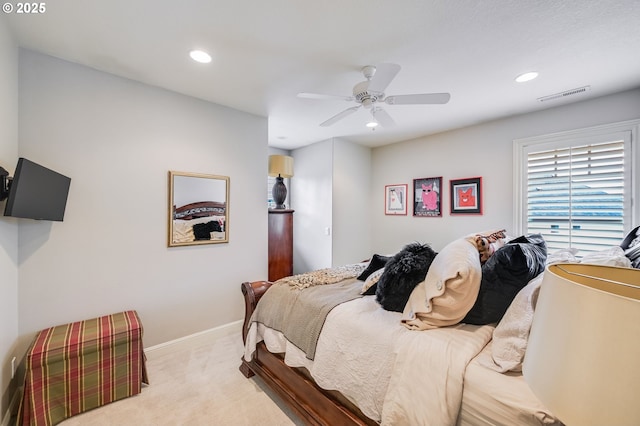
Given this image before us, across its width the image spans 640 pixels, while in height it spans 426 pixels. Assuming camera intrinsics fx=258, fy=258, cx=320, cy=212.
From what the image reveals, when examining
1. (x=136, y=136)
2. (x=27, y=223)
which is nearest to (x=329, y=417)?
(x=27, y=223)

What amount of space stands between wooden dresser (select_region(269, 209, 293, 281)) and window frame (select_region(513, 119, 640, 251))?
299 centimetres

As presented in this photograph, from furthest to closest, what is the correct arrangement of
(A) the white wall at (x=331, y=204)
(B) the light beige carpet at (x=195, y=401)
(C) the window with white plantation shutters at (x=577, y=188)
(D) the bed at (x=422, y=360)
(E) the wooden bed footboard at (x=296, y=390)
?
(A) the white wall at (x=331, y=204) < (C) the window with white plantation shutters at (x=577, y=188) < (B) the light beige carpet at (x=195, y=401) < (E) the wooden bed footboard at (x=296, y=390) < (D) the bed at (x=422, y=360)

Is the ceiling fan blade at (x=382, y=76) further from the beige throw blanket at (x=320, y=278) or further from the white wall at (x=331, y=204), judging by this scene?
the white wall at (x=331, y=204)

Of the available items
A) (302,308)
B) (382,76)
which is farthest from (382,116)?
(302,308)

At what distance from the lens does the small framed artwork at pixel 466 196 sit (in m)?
3.52

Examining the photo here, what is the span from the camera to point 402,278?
1517 mm

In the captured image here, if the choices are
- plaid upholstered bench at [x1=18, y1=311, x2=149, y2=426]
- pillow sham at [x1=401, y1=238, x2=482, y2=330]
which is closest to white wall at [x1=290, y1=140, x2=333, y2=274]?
plaid upholstered bench at [x1=18, y1=311, x2=149, y2=426]

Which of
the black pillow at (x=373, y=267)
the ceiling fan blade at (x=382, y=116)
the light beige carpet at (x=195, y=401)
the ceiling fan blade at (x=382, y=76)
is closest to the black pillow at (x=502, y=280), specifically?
the black pillow at (x=373, y=267)

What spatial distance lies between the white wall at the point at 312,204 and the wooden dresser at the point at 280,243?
0.67 metres

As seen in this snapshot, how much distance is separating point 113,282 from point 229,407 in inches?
58.1

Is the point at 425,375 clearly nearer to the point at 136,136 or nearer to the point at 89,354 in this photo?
the point at 89,354

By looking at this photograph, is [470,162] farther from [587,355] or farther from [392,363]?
[587,355]

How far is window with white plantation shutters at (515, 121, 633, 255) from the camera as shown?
Answer: 259 cm

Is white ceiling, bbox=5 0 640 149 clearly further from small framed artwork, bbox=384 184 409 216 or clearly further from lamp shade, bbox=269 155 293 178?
small framed artwork, bbox=384 184 409 216
